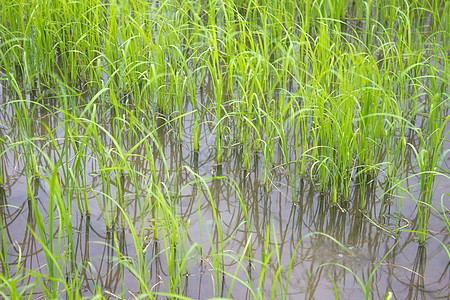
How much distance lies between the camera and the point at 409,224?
215 cm

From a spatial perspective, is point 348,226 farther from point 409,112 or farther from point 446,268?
point 409,112

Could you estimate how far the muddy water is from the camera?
188 centimetres

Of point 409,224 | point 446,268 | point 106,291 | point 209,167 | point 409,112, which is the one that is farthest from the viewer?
point 409,112

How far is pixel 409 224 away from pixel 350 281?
1.38 feet

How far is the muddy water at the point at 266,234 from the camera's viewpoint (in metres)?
1.88

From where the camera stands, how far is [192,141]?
262 centimetres

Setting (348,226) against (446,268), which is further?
(348,226)

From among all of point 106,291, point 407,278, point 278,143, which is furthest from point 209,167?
point 407,278

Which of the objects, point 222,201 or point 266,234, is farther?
point 222,201

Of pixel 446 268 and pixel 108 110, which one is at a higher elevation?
pixel 108 110

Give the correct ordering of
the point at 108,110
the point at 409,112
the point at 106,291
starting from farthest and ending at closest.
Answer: the point at 409,112
the point at 108,110
the point at 106,291

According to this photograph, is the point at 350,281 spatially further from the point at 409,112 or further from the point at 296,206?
the point at 409,112

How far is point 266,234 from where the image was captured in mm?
1913

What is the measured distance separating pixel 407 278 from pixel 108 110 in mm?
1587
